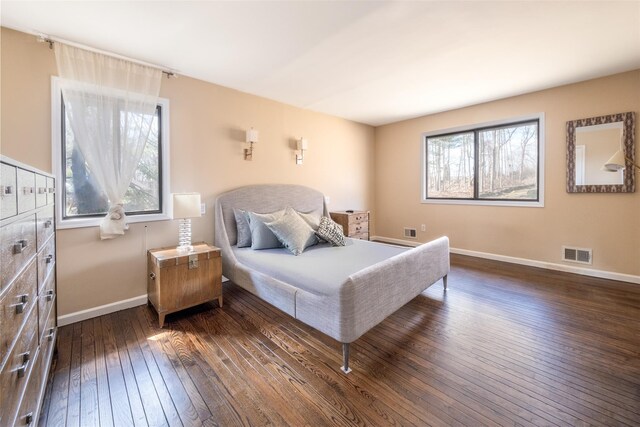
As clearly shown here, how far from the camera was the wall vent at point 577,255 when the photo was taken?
3.54 m

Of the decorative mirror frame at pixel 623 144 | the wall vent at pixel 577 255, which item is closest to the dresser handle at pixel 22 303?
the decorative mirror frame at pixel 623 144

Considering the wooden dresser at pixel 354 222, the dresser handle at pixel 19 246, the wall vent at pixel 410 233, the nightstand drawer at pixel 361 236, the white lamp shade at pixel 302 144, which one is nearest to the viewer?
the dresser handle at pixel 19 246

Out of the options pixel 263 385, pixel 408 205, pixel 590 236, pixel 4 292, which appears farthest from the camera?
pixel 408 205

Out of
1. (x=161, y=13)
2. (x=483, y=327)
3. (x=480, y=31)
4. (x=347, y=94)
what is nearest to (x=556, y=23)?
(x=480, y=31)

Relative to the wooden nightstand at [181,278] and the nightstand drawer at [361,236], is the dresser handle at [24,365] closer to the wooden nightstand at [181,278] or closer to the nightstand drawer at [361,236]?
the wooden nightstand at [181,278]

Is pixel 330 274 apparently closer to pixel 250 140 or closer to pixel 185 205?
pixel 185 205

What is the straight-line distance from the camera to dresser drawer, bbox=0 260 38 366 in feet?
2.92

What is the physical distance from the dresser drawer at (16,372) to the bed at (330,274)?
56.1 inches

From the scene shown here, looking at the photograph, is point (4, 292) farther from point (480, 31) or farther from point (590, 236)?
point (590, 236)

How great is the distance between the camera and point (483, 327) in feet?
7.65

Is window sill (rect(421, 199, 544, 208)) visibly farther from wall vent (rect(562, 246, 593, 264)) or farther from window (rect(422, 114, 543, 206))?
wall vent (rect(562, 246, 593, 264))

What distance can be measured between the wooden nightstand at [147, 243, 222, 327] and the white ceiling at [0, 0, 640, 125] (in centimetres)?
190

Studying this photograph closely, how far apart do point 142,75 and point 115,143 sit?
2.47ft

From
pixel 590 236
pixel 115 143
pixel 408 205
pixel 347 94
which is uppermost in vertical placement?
pixel 347 94
